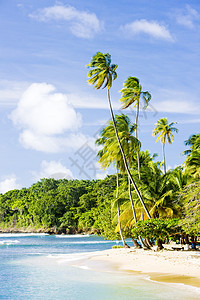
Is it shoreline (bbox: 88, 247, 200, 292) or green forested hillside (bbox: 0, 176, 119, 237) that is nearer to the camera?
shoreline (bbox: 88, 247, 200, 292)

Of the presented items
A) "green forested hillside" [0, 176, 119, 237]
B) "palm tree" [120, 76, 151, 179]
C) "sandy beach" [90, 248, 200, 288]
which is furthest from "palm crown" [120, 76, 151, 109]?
"green forested hillside" [0, 176, 119, 237]

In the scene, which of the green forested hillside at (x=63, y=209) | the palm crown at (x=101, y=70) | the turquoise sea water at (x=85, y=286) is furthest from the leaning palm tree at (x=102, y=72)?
the green forested hillside at (x=63, y=209)

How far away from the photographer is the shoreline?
1421 cm

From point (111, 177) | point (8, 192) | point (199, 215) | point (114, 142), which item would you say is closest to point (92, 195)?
point (111, 177)

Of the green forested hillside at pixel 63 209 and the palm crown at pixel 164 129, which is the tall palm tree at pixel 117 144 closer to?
the palm crown at pixel 164 129

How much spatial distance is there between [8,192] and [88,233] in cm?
5021

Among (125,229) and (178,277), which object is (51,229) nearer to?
(125,229)

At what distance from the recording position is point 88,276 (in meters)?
15.8

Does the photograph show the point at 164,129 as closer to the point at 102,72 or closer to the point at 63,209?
the point at 102,72

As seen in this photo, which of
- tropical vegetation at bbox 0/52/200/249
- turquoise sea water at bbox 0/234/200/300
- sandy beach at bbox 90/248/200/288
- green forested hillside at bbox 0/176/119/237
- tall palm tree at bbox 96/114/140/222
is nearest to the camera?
turquoise sea water at bbox 0/234/200/300

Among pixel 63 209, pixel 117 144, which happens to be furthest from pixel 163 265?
pixel 63 209

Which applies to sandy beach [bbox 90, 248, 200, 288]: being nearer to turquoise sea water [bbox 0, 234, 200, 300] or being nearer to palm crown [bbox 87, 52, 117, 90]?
turquoise sea water [bbox 0, 234, 200, 300]

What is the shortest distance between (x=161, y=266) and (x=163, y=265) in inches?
10.9

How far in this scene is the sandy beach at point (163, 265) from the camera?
47.0 feet
